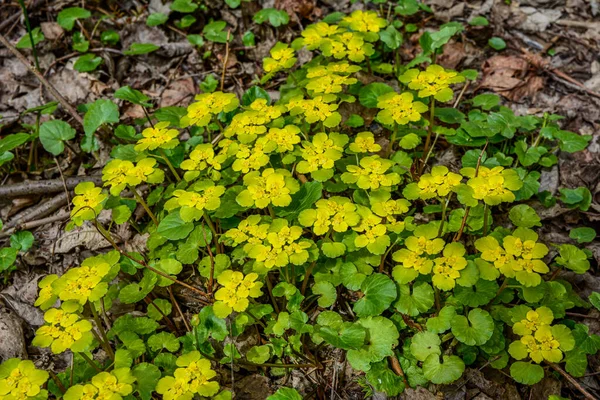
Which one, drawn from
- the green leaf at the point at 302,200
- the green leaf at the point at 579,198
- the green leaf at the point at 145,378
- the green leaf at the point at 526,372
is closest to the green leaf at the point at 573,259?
the green leaf at the point at 579,198

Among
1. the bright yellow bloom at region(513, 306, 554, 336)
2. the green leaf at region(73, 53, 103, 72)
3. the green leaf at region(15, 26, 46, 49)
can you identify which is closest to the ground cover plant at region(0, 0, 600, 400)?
the bright yellow bloom at region(513, 306, 554, 336)

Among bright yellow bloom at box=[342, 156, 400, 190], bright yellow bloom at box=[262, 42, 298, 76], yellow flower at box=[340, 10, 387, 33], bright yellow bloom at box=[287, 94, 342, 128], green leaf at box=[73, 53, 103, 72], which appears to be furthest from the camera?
green leaf at box=[73, 53, 103, 72]

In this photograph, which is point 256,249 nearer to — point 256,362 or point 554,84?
point 256,362

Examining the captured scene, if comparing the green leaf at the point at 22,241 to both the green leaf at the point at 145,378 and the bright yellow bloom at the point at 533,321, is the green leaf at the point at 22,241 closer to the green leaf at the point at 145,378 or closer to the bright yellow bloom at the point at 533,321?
the green leaf at the point at 145,378

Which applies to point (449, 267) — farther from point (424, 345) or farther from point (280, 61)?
point (280, 61)

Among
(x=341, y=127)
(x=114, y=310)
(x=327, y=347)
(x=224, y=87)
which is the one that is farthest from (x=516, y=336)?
(x=224, y=87)

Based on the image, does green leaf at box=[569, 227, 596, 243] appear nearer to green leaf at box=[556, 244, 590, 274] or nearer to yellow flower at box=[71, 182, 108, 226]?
green leaf at box=[556, 244, 590, 274]

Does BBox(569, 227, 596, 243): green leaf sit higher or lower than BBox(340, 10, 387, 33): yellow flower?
lower

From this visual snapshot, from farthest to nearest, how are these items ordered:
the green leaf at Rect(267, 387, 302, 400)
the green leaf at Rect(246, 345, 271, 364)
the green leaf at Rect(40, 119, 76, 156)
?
the green leaf at Rect(40, 119, 76, 156) < the green leaf at Rect(246, 345, 271, 364) < the green leaf at Rect(267, 387, 302, 400)

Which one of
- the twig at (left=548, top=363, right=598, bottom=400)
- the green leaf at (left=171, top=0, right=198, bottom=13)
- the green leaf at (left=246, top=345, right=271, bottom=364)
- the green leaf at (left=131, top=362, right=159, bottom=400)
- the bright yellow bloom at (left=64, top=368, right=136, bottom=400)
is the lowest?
the twig at (left=548, top=363, right=598, bottom=400)
